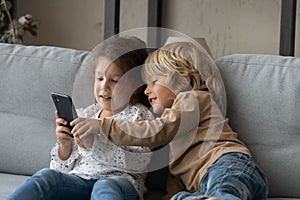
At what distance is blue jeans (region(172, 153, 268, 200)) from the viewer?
1509mm

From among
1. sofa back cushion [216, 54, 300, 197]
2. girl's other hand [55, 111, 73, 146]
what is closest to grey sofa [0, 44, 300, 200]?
sofa back cushion [216, 54, 300, 197]

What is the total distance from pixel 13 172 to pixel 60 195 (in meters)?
0.44

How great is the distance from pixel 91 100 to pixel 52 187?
0.33 meters

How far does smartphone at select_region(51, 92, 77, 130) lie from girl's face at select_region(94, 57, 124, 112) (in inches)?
5.1

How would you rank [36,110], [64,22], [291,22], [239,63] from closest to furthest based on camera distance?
[239,63], [36,110], [291,22], [64,22]

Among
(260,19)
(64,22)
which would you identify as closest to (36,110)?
(260,19)

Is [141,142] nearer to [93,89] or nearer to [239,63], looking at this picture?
[93,89]

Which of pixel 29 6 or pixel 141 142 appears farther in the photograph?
pixel 29 6

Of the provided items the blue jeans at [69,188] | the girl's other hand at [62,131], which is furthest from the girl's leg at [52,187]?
the girl's other hand at [62,131]

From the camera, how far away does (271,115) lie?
1.81 metres

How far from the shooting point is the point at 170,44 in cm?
181

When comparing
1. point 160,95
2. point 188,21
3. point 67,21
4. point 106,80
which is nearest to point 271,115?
point 160,95

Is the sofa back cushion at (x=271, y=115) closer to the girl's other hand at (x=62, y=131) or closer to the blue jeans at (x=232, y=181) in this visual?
the blue jeans at (x=232, y=181)

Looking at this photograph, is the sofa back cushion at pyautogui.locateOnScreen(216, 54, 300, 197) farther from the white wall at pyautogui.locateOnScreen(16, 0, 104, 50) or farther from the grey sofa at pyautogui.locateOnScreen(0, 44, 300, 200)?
the white wall at pyautogui.locateOnScreen(16, 0, 104, 50)
